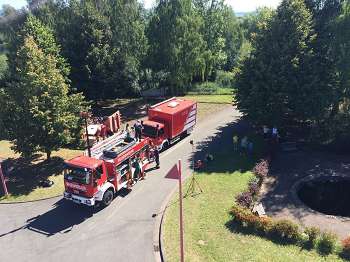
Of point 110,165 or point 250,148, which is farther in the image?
point 250,148

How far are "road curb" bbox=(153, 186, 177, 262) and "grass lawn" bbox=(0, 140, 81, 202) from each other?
847 centimetres

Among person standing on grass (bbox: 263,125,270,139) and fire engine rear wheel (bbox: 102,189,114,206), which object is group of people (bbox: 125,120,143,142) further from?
person standing on grass (bbox: 263,125,270,139)

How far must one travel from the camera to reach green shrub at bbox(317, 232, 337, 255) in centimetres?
2270

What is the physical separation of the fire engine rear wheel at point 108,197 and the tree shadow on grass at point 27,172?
6.99 m

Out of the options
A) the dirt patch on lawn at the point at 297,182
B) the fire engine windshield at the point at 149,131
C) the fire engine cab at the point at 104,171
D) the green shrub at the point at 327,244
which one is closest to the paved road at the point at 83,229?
the fire engine cab at the point at 104,171

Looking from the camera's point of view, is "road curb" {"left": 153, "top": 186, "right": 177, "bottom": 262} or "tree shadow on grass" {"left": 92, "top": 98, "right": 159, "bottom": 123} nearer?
"road curb" {"left": 153, "top": 186, "right": 177, "bottom": 262}

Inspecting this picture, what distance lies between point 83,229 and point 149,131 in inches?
508

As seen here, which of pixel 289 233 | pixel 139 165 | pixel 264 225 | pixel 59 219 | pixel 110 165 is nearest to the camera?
pixel 289 233

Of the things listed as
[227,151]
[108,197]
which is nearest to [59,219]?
[108,197]

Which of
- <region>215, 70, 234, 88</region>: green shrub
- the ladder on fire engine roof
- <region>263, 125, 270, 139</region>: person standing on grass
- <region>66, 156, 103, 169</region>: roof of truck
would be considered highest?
<region>215, 70, 234, 88</region>: green shrub

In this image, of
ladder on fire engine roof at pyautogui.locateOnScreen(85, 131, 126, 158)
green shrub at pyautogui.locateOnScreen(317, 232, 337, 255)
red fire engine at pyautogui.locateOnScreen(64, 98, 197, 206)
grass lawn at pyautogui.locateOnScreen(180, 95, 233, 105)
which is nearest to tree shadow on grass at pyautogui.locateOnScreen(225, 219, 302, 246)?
green shrub at pyautogui.locateOnScreen(317, 232, 337, 255)

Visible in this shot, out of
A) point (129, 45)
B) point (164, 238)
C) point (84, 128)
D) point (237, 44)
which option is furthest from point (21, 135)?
point (237, 44)

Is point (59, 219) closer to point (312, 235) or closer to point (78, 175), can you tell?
point (78, 175)

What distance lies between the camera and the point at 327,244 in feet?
74.9
